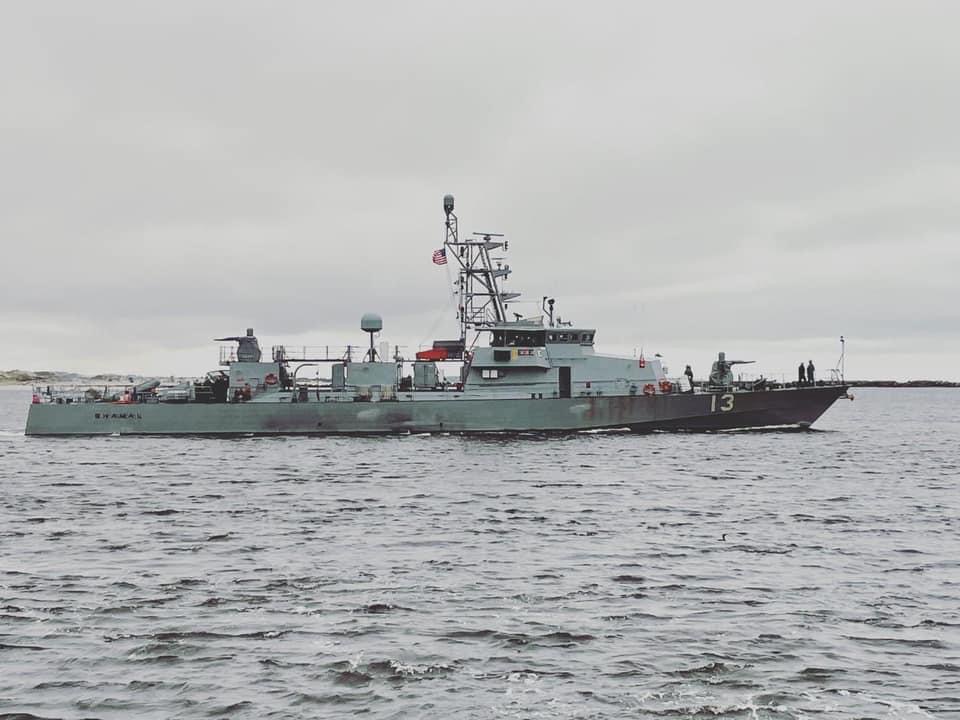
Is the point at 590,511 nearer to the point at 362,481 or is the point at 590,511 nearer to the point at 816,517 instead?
the point at 816,517

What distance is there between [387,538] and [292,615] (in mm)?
6481

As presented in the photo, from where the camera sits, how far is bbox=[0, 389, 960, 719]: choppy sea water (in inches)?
432

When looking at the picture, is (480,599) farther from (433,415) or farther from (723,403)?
(723,403)

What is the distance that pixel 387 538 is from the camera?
67.4 feet

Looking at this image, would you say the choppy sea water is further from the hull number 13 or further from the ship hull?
the hull number 13

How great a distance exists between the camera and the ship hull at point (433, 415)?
48.4m

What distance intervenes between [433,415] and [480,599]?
3400cm

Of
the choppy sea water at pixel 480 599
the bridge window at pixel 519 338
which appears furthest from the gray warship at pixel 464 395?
the choppy sea water at pixel 480 599

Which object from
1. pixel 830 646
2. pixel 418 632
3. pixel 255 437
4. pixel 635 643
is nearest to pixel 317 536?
pixel 418 632

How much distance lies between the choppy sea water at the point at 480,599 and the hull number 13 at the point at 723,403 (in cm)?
1928

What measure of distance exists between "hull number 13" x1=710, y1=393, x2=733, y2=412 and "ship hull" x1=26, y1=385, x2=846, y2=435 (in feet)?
0.18

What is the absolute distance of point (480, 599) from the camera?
595 inches

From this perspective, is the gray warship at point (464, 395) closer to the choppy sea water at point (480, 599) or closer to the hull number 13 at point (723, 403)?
the hull number 13 at point (723, 403)

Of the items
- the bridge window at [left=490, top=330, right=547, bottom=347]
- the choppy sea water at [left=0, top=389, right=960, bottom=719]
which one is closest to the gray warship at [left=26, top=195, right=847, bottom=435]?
the bridge window at [left=490, top=330, right=547, bottom=347]
